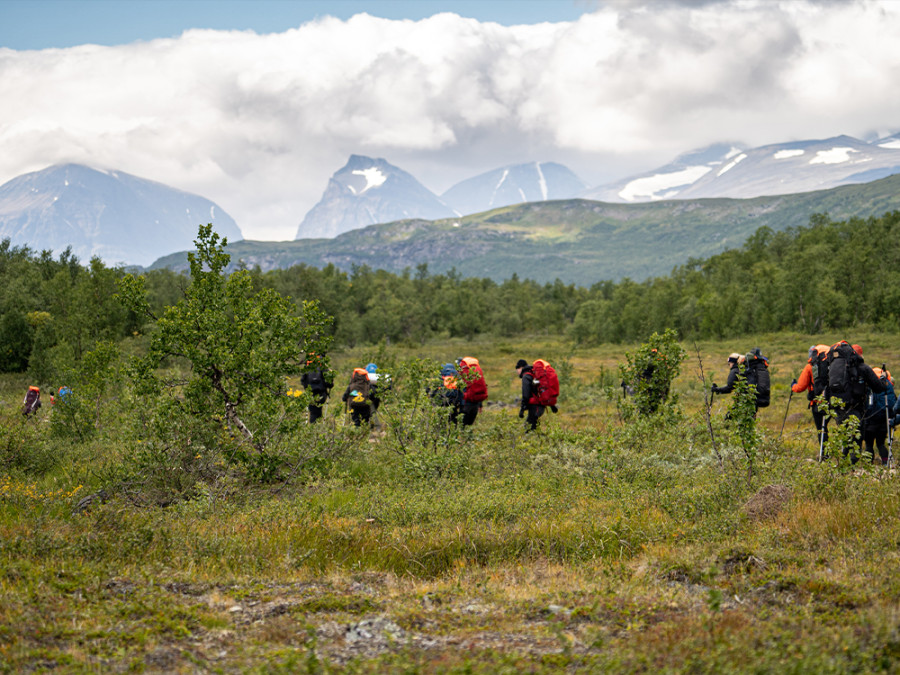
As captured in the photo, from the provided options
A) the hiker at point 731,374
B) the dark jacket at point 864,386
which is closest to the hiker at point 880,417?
the dark jacket at point 864,386

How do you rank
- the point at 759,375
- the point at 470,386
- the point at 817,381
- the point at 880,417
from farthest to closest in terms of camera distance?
the point at 470,386, the point at 759,375, the point at 817,381, the point at 880,417

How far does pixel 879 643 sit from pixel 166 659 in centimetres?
511

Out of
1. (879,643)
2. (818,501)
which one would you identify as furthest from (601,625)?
(818,501)

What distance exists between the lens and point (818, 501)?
23.7 ft

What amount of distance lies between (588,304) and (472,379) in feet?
303

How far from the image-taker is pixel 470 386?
1260 cm

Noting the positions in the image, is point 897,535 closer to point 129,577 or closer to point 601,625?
point 601,625

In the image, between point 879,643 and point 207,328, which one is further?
point 207,328

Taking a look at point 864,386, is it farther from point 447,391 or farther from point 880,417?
point 447,391

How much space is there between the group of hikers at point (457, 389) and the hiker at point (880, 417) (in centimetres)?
597

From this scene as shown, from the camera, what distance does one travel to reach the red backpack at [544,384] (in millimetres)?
12898

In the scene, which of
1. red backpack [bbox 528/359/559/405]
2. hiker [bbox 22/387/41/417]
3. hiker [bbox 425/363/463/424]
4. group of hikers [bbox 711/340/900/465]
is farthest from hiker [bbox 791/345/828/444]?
hiker [bbox 22/387/41/417]

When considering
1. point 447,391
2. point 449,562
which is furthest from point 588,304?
point 449,562

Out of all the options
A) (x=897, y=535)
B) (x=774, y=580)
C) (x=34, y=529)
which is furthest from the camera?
(x=34, y=529)
